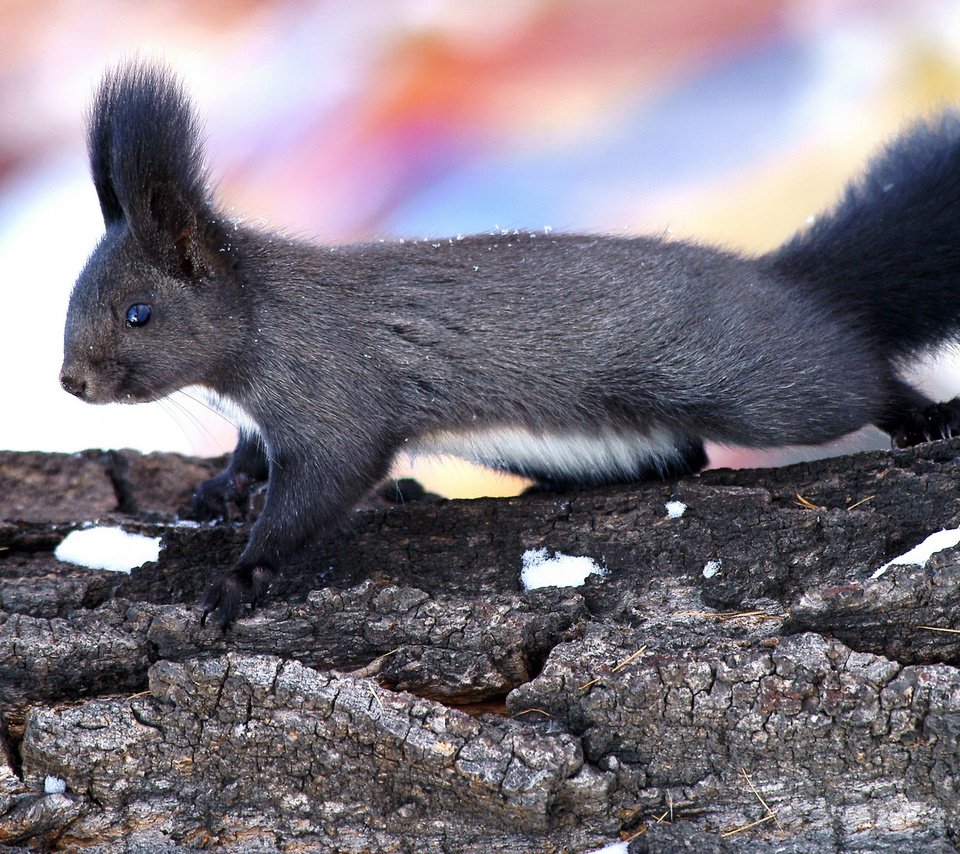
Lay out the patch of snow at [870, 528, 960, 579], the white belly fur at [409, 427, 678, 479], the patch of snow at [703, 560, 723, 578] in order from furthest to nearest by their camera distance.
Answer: the white belly fur at [409, 427, 678, 479] < the patch of snow at [703, 560, 723, 578] < the patch of snow at [870, 528, 960, 579]

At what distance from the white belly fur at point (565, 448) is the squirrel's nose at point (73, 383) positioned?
0.93 m

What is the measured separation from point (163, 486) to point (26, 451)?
0.50 meters

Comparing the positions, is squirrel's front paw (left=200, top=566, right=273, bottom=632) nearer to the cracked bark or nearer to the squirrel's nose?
the cracked bark

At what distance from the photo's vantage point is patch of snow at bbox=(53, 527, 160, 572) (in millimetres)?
2717

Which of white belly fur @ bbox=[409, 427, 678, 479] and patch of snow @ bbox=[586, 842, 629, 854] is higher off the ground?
white belly fur @ bbox=[409, 427, 678, 479]

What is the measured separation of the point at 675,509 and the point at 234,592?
1099 millimetres

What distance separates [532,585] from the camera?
2.47 metres

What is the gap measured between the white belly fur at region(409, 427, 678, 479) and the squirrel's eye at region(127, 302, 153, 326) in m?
0.84

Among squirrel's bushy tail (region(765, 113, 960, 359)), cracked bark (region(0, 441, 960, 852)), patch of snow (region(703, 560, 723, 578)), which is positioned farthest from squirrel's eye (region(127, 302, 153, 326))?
squirrel's bushy tail (region(765, 113, 960, 359))

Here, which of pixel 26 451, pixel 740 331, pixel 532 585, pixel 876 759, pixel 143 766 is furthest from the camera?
pixel 26 451

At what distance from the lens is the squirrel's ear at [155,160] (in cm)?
271

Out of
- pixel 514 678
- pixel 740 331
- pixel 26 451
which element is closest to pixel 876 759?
pixel 514 678

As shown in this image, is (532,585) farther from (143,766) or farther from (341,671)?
(143,766)

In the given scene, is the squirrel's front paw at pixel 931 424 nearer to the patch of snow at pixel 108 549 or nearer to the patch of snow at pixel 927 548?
the patch of snow at pixel 927 548
